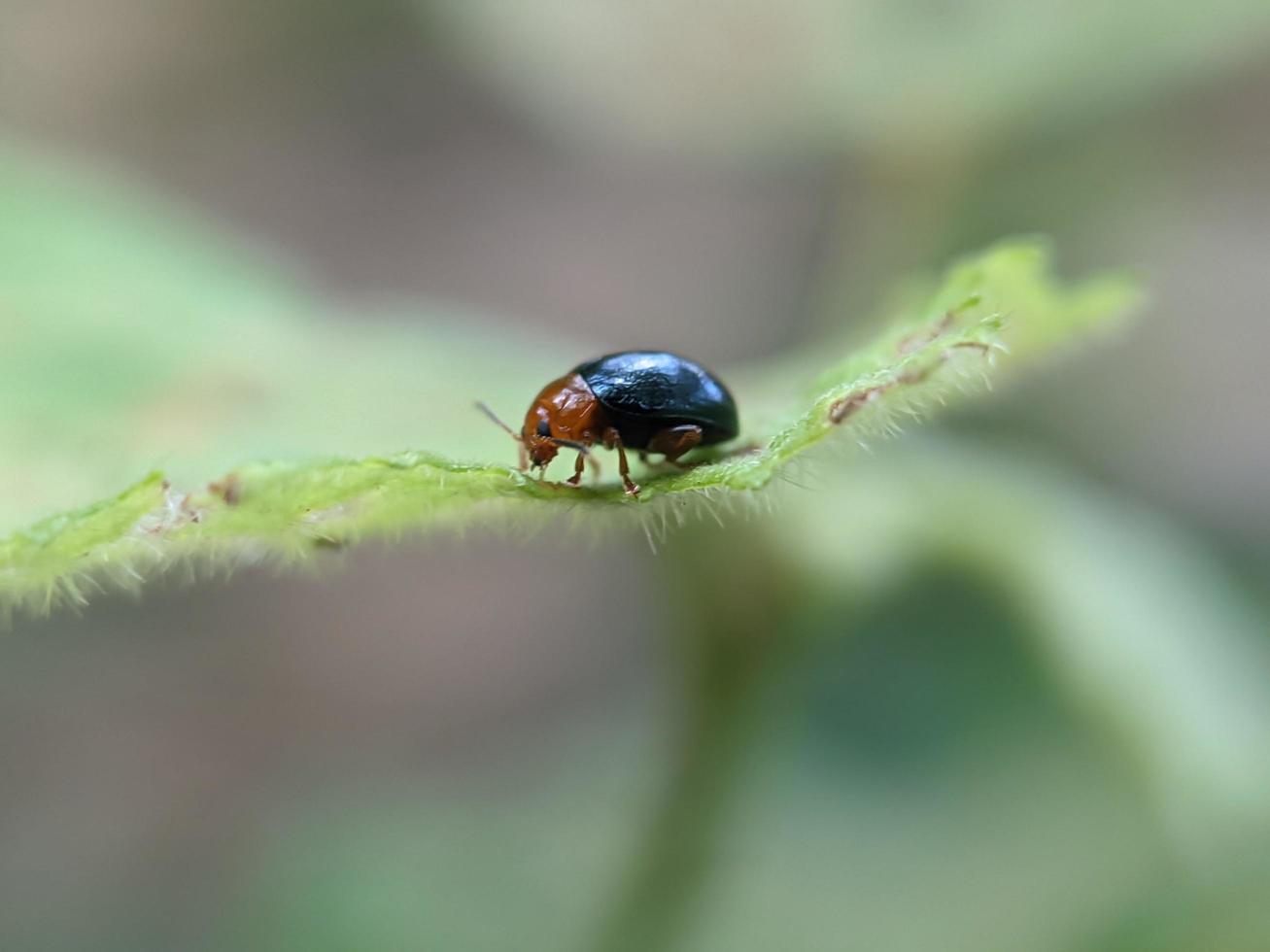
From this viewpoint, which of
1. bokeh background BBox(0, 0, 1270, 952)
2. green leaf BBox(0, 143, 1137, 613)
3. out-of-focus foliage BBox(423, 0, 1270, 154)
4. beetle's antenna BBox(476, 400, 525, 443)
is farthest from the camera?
out-of-focus foliage BBox(423, 0, 1270, 154)

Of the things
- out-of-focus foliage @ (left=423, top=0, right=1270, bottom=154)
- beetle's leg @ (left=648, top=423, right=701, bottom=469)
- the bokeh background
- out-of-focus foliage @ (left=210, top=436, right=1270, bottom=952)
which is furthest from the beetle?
out-of-focus foliage @ (left=423, top=0, right=1270, bottom=154)

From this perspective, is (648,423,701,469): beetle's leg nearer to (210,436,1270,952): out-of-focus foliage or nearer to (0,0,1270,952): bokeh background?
(0,0,1270,952): bokeh background

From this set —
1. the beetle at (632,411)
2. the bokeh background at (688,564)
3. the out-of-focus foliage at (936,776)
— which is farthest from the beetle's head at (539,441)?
the out-of-focus foliage at (936,776)

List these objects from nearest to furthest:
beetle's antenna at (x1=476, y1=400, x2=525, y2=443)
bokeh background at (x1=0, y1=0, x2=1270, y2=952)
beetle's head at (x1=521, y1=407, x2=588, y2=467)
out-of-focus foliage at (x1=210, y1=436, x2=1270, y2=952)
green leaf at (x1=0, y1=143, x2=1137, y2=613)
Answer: green leaf at (x1=0, y1=143, x2=1137, y2=613)
beetle's head at (x1=521, y1=407, x2=588, y2=467)
beetle's antenna at (x1=476, y1=400, x2=525, y2=443)
bokeh background at (x1=0, y1=0, x2=1270, y2=952)
out-of-focus foliage at (x1=210, y1=436, x2=1270, y2=952)

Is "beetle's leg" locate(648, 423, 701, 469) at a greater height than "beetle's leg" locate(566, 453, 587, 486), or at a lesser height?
greater

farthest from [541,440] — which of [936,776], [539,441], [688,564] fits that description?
[936,776]

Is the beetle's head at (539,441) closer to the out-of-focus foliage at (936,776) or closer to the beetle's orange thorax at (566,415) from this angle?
the beetle's orange thorax at (566,415)

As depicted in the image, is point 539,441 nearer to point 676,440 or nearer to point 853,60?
point 676,440
